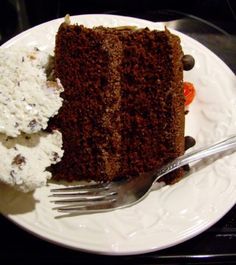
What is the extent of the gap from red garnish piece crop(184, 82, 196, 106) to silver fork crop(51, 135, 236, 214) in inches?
7.8

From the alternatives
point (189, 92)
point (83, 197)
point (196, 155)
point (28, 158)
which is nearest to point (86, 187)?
point (83, 197)

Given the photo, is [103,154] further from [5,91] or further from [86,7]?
[86,7]

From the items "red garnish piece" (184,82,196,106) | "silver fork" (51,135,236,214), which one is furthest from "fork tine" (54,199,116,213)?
"red garnish piece" (184,82,196,106)

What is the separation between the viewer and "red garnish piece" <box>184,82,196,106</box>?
135 cm

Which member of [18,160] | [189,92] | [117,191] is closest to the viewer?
[18,160]

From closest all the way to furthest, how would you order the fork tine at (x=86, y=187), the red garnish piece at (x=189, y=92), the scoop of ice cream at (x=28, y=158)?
the scoop of ice cream at (x=28, y=158) → the fork tine at (x=86, y=187) → the red garnish piece at (x=189, y=92)

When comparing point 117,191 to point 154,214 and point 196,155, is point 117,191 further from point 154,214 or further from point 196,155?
point 196,155

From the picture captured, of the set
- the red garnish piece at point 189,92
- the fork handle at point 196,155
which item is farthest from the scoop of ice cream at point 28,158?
the red garnish piece at point 189,92

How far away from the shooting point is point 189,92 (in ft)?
4.46

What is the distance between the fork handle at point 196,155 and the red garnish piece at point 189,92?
198 mm

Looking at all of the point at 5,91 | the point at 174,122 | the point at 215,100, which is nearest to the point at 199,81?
the point at 215,100

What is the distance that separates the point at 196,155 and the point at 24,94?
45 centimetres

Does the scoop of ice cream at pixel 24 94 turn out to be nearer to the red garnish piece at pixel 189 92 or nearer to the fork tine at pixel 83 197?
the fork tine at pixel 83 197

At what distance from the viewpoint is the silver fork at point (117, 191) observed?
1.09 meters
